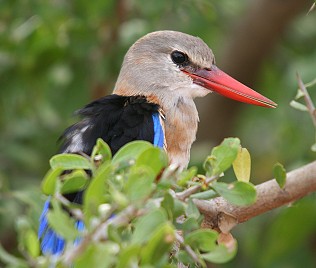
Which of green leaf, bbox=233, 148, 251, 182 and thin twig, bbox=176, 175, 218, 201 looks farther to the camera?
green leaf, bbox=233, 148, 251, 182

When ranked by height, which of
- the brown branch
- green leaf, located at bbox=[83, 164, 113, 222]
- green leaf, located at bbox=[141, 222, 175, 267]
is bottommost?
the brown branch

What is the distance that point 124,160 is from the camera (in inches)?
69.4

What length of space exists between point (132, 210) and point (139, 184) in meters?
0.06

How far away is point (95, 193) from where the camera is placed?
5.19 ft

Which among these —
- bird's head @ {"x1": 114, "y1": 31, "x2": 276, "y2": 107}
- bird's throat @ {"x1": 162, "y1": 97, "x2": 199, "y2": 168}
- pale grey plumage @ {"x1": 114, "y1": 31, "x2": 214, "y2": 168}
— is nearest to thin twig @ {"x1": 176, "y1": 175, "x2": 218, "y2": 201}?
→ bird's throat @ {"x1": 162, "y1": 97, "x2": 199, "y2": 168}

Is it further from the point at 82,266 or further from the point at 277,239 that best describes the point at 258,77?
the point at 82,266

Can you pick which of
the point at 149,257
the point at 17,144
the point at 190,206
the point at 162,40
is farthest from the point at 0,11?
the point at 149,257

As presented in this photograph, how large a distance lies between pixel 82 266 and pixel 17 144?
262 centimetres

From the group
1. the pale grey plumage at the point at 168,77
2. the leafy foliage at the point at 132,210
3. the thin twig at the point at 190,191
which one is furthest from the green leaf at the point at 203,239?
the pale grey plumage at the point at 168,77

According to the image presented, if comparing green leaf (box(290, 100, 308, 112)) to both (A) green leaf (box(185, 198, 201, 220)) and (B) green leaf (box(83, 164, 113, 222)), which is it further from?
(B) green leaf (box(83, 164, 113, 222))

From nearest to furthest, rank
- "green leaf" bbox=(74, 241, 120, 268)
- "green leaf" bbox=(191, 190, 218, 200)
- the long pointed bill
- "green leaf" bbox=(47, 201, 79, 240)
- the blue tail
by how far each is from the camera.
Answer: "green leaf" bbox=(74, 241, 120, 268), "green leaf" bbox=(47, 201, 79, 240), "green leaf" bbox=(191, 190, 218, 200), the blue tail, the long pointed bill

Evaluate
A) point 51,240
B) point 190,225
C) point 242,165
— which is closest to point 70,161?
point 190,225

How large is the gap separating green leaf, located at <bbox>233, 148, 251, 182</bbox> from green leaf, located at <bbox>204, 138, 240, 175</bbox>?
0.63 feet

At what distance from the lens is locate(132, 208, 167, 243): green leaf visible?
154 centimetres
